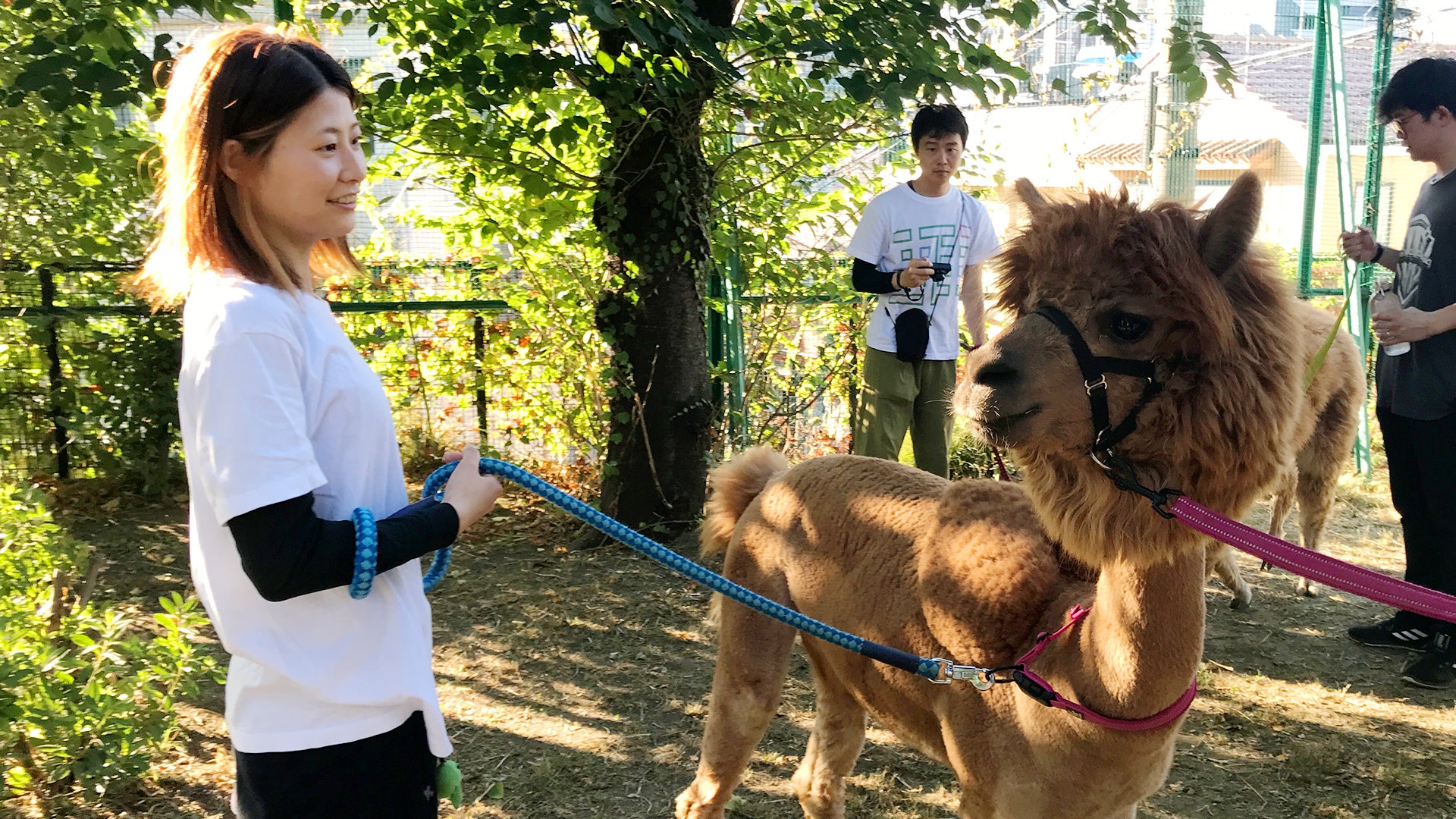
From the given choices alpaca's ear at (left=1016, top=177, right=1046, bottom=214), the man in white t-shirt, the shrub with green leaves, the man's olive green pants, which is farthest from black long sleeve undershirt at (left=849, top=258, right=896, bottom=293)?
the shrub with green leaves

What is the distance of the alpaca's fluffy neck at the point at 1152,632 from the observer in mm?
1785

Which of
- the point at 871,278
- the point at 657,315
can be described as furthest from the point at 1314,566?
the point at 657,315

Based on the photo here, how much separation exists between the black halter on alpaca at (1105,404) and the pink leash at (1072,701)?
363 millimetres

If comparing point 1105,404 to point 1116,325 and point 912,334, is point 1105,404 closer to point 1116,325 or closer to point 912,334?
point 1116,325

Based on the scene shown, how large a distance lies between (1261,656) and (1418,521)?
0.90m

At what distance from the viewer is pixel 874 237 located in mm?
4445

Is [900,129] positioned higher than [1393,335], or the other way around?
[900,129]

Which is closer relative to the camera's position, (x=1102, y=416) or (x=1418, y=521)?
(x=1102, y=416)

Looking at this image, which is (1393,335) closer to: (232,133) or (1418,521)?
(1418,521)

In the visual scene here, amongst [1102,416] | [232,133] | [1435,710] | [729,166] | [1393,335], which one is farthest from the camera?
[729,166]

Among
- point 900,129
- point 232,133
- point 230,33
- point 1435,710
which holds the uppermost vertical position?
point 900,129

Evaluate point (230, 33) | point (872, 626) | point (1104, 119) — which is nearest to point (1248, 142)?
point (1104, 119)

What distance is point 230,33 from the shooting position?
4.71ft

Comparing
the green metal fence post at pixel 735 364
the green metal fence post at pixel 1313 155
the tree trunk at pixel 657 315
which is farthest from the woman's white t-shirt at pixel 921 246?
the green metal fence post at pixel 1313 155
